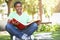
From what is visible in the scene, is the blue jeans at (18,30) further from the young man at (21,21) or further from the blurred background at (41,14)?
the blurred background at (41,14)

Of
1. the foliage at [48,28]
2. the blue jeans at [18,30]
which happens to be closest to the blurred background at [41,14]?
the foliage at [48,28]

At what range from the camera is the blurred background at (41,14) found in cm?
560

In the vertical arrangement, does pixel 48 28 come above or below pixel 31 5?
below

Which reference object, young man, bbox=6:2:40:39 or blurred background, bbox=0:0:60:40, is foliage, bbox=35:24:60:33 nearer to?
blurred background, bbox=0:0:60:40

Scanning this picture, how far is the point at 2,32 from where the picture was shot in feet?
18.7

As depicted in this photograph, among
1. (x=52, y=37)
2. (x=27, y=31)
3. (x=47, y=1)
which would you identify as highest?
(x=47, y=1)

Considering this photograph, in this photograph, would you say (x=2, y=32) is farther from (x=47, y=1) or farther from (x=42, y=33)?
(x=47, y=1)

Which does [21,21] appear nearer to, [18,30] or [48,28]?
[18,30]

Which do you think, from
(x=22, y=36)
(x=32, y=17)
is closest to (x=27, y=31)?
(x=22, y=36)

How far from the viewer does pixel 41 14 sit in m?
5.68

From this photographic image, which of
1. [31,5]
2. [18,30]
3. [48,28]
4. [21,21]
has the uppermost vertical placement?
[31,5]

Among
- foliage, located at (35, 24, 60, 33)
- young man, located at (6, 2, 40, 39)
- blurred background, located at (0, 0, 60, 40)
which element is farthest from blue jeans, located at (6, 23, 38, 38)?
foliage, located at (35, 24, 60, 33)

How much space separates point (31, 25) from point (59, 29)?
1545 millimetres

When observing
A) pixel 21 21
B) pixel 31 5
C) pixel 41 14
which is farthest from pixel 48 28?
pixel 21 21
